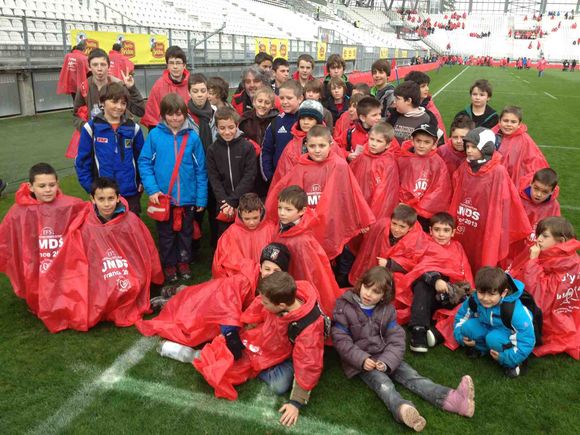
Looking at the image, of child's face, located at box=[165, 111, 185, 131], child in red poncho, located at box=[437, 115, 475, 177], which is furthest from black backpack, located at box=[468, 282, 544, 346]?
child's face, located at box=[165, 111, 185, 131]

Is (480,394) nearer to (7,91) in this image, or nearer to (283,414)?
(283,414)

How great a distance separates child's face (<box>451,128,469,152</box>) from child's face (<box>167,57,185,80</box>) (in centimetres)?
306

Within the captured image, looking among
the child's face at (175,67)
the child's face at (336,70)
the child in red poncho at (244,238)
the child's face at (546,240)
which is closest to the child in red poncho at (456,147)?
the child's face at (546,240)

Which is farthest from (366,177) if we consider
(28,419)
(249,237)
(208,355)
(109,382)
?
(28,419)

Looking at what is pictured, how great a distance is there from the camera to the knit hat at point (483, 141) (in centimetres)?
412

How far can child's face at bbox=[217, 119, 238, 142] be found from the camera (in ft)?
14.0

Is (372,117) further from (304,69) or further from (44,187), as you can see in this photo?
(44,187)

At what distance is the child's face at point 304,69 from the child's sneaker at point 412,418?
4.75 m

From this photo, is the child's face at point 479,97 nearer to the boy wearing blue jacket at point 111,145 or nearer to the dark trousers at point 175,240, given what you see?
the dark trousers at point 175,240

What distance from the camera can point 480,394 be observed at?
3.18 metres

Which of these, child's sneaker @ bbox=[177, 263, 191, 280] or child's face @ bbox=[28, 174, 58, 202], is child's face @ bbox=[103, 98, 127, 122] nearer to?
child's face @ bbox=[28, 174, 58, 202]

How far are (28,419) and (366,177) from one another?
10.3ft

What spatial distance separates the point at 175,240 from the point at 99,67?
2.12 m

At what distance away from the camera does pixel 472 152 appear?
13.8ft
